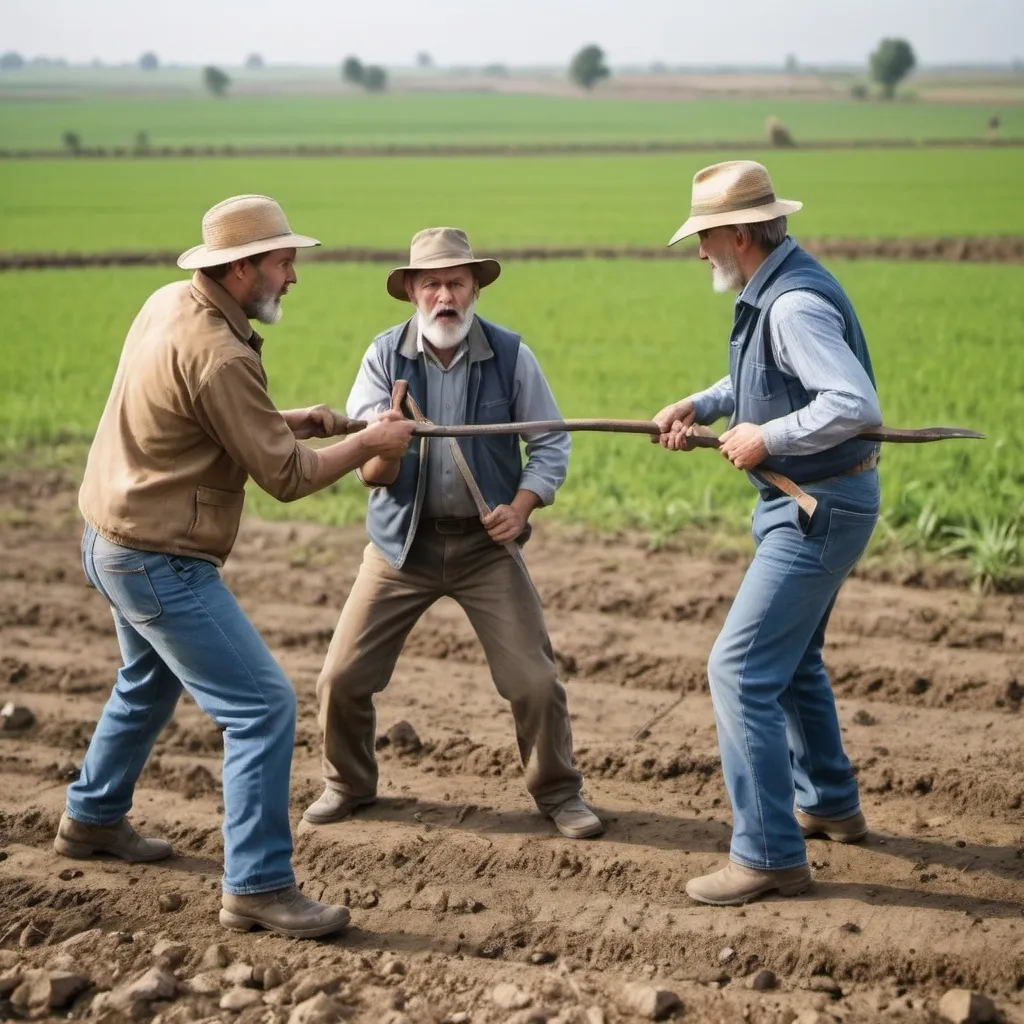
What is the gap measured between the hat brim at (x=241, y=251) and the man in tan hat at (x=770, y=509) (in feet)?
4.20

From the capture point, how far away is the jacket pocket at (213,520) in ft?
15.7

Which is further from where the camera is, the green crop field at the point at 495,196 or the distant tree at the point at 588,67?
the distant tree at the point at 588,67

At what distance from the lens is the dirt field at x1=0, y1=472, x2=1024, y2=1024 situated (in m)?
4.44

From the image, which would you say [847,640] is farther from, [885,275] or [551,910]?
[885,275]

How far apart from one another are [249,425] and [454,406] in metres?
1.14

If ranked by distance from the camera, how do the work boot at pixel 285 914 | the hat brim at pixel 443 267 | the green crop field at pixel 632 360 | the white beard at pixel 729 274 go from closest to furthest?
the work boot at pixel 285 914, the white beard at pixel 729 274, the hat brim at pixel 443 267, the green crop field at pixel 632 360

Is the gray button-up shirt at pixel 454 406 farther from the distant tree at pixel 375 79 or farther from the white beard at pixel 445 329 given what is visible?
the distant tree at pixel 375 79

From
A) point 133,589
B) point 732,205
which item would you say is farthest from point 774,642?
point 133,589

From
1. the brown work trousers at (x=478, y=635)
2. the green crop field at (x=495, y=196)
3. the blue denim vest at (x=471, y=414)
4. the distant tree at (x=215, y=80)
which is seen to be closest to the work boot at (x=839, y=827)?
the brown work trousers at (x=478, y=635)

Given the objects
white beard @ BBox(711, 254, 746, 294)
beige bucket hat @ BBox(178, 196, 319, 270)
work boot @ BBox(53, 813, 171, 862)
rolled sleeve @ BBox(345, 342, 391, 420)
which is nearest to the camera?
beige bucket hat @ BBox(178, 196, 319, 270)

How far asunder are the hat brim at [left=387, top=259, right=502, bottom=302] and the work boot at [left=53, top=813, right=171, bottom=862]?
2.30 m

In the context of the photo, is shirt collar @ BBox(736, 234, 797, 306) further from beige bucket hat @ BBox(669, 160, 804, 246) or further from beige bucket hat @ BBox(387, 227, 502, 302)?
beige bucket hat @ BBox(387, 227, 502, 302)

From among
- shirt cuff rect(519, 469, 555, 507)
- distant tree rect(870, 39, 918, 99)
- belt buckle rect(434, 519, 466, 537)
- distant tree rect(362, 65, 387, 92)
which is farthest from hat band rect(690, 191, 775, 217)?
distant tree rect(362, 65, 387, 92)

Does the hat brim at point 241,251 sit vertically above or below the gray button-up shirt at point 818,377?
above
